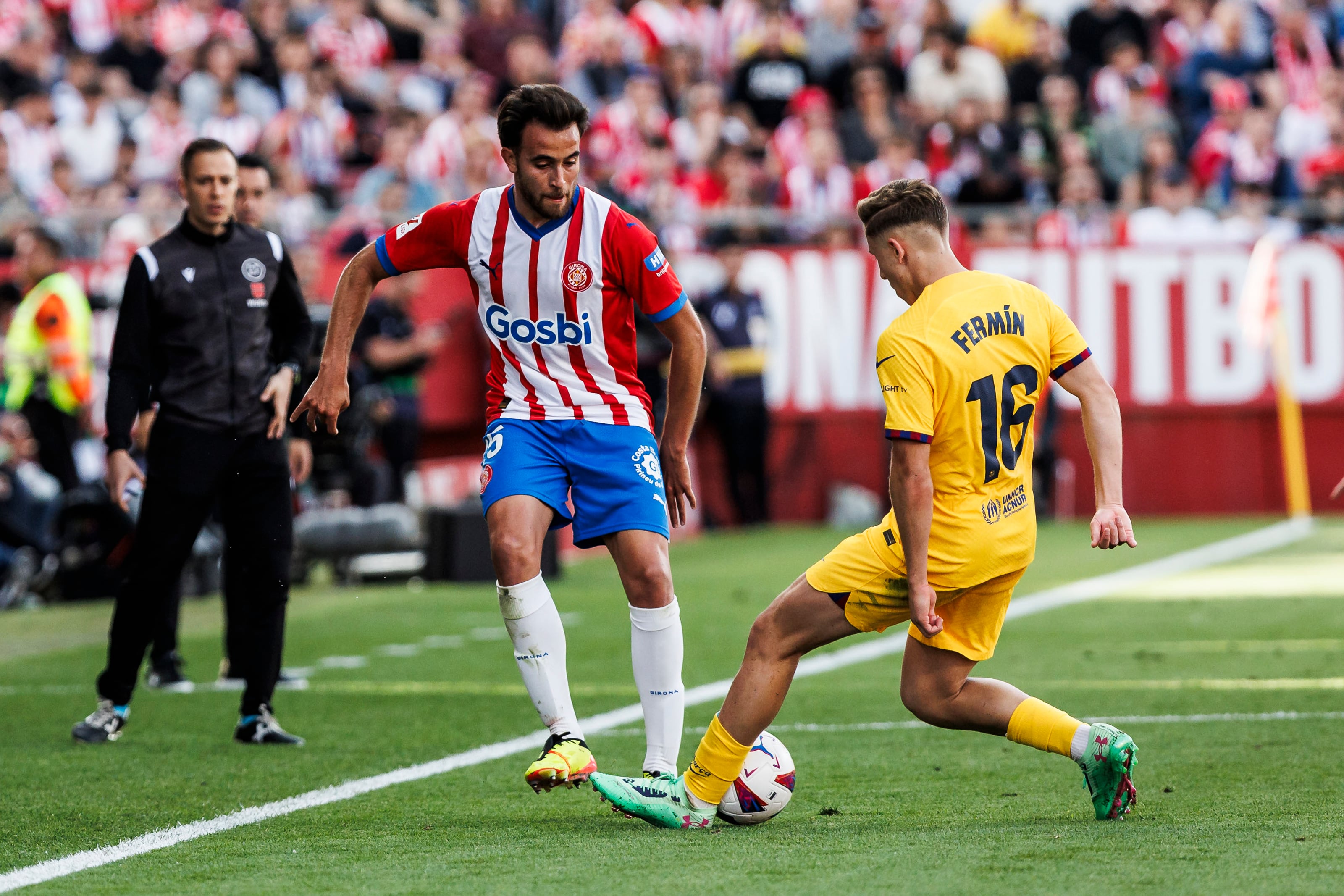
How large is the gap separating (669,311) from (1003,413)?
108 centimetres

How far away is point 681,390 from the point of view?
5.85m

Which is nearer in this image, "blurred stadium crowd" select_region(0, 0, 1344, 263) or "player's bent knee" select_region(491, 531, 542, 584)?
"player's bent knee" select_region(491, 531, 542, 584)

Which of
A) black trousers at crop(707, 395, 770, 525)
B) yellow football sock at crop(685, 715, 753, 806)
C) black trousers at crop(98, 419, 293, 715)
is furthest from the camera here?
black trousers at crop(707, 395, 770, 525)

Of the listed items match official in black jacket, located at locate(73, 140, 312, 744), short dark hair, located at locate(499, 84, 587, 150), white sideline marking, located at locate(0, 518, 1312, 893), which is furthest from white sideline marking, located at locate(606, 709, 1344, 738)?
short dark hair, located at locate(499, 84, 587, 150)

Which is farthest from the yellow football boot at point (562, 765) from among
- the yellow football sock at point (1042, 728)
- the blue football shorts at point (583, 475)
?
the yellow football sock at point (1042, 728)

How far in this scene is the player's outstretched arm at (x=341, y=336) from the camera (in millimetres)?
5836

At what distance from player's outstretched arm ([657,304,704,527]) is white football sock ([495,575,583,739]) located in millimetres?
477

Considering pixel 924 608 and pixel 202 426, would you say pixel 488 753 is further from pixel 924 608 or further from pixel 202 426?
pixel 924 608

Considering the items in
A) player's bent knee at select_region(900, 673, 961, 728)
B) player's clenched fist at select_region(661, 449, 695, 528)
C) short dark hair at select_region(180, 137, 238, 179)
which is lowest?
player's bent knee at select_region(900, 673, 961, 728)

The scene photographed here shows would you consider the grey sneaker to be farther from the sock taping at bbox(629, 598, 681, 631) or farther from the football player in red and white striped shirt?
the sock taping at bbox(629, 598, 681, 631)

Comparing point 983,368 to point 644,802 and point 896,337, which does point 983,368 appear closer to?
point 896,337

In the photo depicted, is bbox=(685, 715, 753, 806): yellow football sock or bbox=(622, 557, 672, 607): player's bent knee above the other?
bbox=(622, 557, 672, 607): player's bent knee

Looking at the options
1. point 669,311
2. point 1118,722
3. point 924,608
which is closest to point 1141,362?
point 1118,722

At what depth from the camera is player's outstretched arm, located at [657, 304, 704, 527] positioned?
5.82 meters
